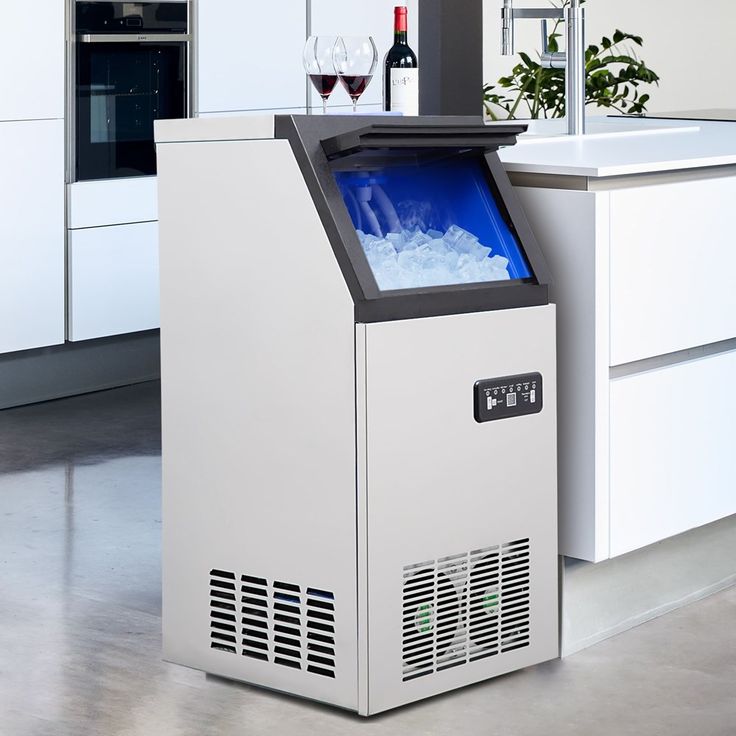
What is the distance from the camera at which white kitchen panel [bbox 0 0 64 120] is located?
15.2 ft

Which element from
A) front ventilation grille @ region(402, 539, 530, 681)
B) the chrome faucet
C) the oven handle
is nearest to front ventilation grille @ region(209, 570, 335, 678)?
front ventilation grille @ region(402, 539, 530, 681)

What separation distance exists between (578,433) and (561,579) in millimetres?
278

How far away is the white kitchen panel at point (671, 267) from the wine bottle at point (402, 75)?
1.37 ft

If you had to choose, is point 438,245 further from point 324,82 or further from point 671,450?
point 671,450

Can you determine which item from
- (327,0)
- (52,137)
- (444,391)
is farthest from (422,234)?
(327,0)

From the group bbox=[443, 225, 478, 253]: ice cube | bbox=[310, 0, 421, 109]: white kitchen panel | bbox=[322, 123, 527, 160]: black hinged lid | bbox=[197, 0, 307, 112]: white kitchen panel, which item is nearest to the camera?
bbox=[322, 123, 527, 160]: black hinged lid

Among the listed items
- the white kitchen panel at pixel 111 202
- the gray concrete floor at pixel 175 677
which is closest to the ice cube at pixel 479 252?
the gray concrete floor at pixel 175 677

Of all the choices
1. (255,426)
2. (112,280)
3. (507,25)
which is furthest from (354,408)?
(112,280)

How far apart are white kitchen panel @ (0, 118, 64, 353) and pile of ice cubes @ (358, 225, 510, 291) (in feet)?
8.72

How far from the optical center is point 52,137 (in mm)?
4824

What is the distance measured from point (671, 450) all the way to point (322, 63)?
992mm

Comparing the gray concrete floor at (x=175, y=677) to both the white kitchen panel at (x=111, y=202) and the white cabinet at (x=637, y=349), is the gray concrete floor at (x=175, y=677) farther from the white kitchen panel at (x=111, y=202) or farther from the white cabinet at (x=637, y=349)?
the white kitchen panel at (x=111, y=202)

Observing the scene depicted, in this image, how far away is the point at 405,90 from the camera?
260 cm

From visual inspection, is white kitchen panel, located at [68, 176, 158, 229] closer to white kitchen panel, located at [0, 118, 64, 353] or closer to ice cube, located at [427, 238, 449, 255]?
white kitchen panel, located at [0, 118, 64, 353]
